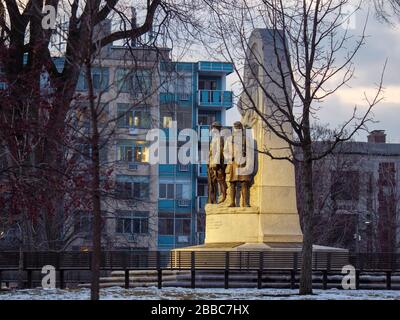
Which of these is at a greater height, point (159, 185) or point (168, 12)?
point (168, 12)

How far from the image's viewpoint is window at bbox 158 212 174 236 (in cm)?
6694

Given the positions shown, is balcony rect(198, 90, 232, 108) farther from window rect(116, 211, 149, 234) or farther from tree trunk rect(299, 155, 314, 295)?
tree trunk rect(299, 155, 314, 295)

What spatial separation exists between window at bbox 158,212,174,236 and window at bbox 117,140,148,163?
574 cm

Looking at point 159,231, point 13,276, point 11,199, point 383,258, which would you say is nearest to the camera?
point 11,199

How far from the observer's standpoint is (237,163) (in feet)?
99.5

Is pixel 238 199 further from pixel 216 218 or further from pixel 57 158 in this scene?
pixel 57 158

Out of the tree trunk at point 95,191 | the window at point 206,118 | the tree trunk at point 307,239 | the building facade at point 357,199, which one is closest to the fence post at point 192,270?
the tree trunk at point 307,239

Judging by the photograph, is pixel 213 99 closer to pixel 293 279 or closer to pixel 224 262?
pixel 224 262

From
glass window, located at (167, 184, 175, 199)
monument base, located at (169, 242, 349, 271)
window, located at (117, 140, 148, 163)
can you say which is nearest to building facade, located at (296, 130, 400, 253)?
window, located at (117, 140, 148, 163)

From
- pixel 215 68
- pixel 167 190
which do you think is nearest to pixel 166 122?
pixel 167 190

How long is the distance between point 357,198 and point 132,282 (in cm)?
3405

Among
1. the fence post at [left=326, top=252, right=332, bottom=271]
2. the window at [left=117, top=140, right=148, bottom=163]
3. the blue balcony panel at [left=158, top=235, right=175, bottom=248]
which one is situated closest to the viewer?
the fence post at [left=326, top=252, right=332, bottom=271]

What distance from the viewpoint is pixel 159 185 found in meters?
67.4

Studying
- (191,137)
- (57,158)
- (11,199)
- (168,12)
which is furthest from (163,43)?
(191,137)
